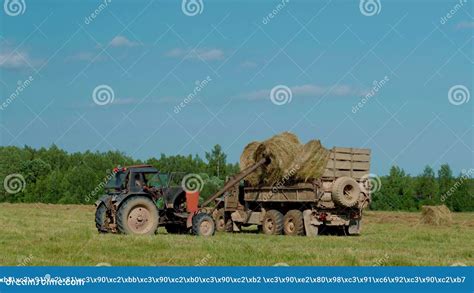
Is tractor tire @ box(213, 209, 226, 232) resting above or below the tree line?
below

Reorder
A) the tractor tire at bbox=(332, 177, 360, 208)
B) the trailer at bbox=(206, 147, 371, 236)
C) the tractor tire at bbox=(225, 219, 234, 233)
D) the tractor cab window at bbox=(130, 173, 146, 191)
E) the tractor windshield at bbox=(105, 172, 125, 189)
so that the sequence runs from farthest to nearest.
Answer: the tractor tire at bbox=(225, 219, 234, 233), the trailer at bbox=(206, 147, 371, 236), the tractor tire at bbox=(332, 177, 360, 208), the tractor windshield at bbox=(105, 172, 125, 189), the tractor cab window at bbox=(130, 173, 146, 191)

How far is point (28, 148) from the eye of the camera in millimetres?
73562

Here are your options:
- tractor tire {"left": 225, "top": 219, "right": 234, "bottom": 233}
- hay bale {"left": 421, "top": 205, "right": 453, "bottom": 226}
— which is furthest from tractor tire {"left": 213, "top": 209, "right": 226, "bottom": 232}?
hay bale {"left": 421, "top": 205, "right": 453, "bottom": 226}

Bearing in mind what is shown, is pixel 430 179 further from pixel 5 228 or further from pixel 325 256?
pixel 325 256

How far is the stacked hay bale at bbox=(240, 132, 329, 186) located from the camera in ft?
73.4

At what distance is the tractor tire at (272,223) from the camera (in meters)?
23.3

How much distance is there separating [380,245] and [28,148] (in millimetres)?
59856

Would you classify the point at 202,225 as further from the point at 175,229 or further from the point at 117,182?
the point at 117,182

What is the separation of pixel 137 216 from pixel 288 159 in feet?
16.4

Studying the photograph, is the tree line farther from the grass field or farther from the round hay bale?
the grass field

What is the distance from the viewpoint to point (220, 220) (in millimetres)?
25750

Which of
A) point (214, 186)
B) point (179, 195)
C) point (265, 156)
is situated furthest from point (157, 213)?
point (214, 186)

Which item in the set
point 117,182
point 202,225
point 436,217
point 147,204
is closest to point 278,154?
point 202,225

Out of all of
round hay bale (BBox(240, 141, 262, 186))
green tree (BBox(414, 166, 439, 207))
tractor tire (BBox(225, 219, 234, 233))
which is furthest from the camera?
green tree (BBox(414, 166, 439, 207))
